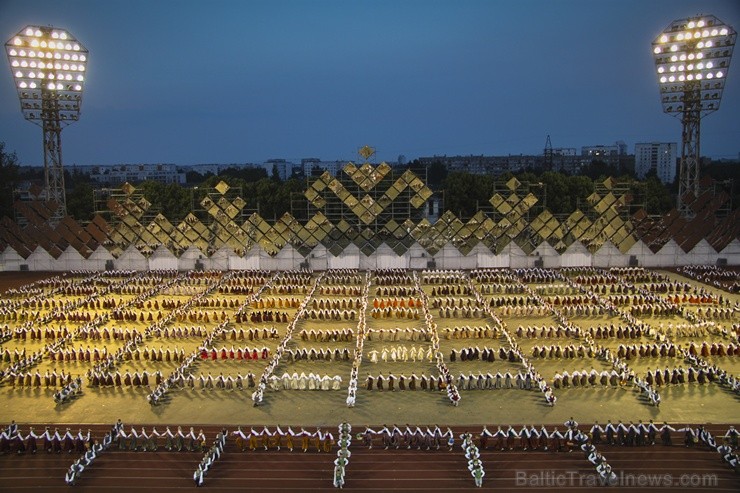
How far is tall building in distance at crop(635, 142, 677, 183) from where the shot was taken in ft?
363

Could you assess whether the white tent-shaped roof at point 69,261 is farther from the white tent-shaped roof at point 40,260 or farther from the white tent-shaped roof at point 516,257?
the white tent-shaped roof at point 516,257

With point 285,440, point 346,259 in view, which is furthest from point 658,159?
point 285,440

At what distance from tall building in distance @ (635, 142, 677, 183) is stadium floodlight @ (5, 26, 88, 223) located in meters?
93.6

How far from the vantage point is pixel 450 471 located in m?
12.5

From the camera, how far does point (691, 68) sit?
36.6m

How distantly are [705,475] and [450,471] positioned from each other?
501 cm

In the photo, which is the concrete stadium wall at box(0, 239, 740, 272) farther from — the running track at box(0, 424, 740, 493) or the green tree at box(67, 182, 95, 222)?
the running track at box(0, 424, 740, 493)

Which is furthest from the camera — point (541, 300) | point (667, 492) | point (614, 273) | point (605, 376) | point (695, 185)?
point (695, 185)

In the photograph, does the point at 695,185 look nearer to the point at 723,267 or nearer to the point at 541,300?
the point at 723,267

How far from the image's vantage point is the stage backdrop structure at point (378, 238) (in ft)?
115

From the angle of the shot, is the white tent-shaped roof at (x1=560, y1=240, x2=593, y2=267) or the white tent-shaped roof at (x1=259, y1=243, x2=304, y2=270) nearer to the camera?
the white tent-shaped roof at (x1=560, y1=240, x2=593, y2=267)

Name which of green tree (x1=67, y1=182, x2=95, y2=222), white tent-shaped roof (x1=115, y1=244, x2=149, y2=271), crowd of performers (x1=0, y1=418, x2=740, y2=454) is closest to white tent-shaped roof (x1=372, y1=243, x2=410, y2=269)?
white tent-shaped roof (x1=115, y1=244, x2=149, y2=271)

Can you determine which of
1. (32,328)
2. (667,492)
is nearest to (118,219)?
(32,328)

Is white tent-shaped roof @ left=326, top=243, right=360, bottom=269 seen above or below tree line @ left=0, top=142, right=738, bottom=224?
below
